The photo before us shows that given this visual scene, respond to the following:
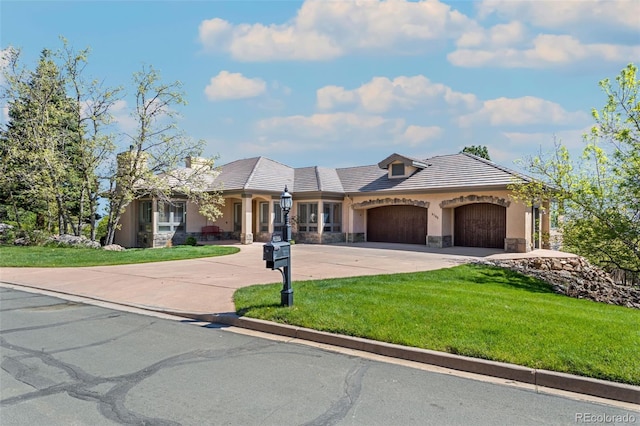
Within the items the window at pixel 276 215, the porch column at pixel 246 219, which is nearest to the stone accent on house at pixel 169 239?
the porch column at pixel 246 219

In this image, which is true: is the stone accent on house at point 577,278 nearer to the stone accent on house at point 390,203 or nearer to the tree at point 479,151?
the stone accent on house at point 390,203

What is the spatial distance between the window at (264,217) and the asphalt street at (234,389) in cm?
1851

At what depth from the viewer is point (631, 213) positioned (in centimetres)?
1337

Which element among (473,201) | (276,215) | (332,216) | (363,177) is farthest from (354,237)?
(473,201)

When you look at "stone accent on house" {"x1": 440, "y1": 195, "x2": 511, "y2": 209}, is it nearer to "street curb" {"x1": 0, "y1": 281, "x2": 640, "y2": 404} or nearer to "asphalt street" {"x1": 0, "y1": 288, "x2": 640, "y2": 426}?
"street curb" {"x1": 0, "y1": 281, "x2": 640, "y2": 404}

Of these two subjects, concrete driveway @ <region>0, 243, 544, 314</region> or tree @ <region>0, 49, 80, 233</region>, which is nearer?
concrete driveway @ <region>0, 243, 544, 314</region>

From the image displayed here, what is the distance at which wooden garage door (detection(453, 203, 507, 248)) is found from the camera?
20297 millimetres

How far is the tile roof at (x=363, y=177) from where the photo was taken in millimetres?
20031

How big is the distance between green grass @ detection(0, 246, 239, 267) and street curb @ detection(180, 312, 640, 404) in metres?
10.2

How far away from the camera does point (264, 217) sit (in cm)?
2502

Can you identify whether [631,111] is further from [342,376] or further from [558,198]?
[342,376]

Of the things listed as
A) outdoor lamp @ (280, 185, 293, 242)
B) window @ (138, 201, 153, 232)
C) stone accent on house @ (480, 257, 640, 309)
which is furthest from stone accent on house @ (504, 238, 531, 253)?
window @ (138, 201, 153, 232)

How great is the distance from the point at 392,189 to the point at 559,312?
15577 mm

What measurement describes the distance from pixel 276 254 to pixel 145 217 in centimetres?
1950
